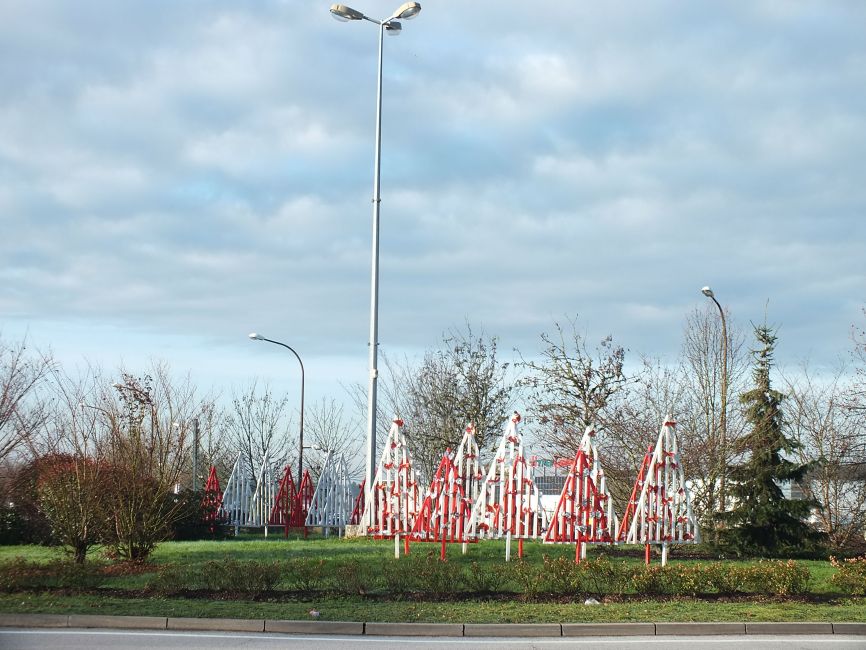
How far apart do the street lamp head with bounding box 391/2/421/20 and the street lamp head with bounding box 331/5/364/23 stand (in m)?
0.91

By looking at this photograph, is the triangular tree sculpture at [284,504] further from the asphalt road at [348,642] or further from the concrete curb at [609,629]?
the concrete curb at [609,629]

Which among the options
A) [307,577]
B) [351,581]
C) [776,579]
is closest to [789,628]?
[776,579]

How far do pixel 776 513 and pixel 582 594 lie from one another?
12.4 meters

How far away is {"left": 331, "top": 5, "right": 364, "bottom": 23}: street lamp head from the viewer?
21969 millimetres

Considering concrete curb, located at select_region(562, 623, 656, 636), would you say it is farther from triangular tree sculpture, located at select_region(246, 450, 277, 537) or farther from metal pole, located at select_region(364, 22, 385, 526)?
triangular tree sculpture, located at select_region(246, 450, 277, 537)

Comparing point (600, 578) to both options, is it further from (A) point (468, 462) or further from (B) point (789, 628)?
(A) point (468, 462)

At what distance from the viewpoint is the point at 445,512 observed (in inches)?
734

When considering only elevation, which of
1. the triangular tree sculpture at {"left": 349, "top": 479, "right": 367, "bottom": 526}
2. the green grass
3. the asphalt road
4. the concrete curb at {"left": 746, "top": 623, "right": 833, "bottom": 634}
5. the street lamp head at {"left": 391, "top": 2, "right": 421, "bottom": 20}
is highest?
the street lamp head at {"left": 391, "top": 2, "right": 421, "bottom": 20}

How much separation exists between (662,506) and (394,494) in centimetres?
530

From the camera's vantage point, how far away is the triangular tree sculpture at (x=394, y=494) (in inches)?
739

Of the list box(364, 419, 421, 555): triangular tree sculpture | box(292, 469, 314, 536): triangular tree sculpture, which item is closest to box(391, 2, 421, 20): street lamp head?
box(364, 419, 421, 555): triangular tree sculpture

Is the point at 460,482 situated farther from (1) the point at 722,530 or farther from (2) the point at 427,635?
(1) the point at 722,530

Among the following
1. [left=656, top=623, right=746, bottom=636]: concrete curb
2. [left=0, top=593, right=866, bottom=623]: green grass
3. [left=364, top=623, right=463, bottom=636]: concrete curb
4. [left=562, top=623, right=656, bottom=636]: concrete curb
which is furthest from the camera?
[left=0, top=593, right=866, bottom=623]: green grass

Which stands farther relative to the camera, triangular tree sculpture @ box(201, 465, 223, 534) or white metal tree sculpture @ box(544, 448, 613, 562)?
triangular tree sculpture @ box(201, 465, 223, 534)
